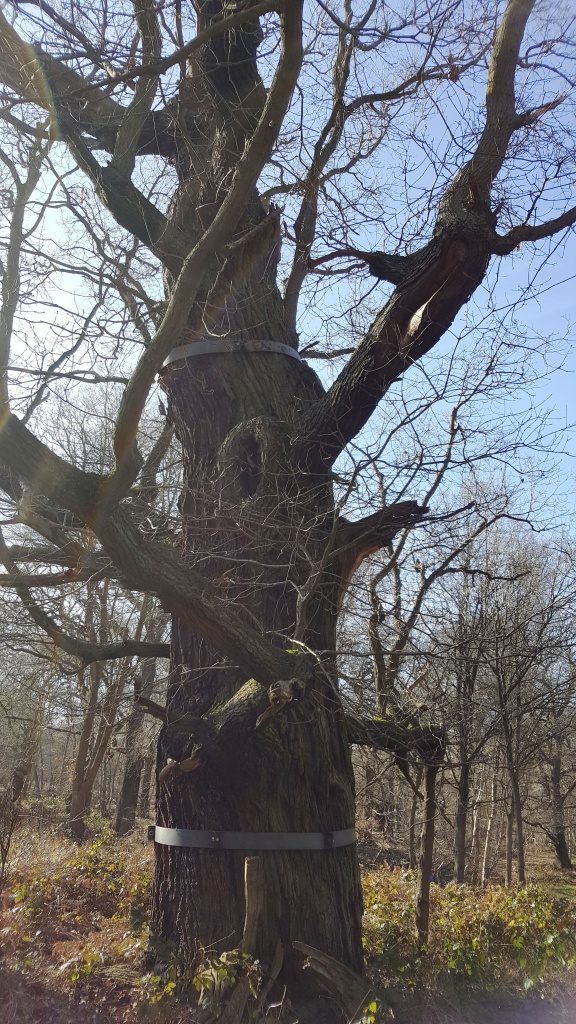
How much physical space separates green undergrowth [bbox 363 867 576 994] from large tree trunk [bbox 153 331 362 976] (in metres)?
1.06

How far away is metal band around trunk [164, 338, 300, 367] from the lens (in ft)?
18.4

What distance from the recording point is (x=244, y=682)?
4.94m

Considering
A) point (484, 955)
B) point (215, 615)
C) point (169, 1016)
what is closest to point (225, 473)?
point (215, 615)

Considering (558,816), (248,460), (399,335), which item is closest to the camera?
(399,335)

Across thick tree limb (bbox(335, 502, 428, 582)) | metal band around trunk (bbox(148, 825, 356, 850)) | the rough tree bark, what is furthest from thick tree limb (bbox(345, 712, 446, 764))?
thick tree limb (bbox(335, 502, 428, 582))

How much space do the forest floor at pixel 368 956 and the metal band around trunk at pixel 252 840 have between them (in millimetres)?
776

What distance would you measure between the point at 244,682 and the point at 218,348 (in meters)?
2.52

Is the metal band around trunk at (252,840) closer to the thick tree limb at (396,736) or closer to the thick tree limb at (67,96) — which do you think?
the thick tree limb at (396,736)

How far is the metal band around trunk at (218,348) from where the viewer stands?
5.62 m

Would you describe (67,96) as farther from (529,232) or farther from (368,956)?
(368,956)

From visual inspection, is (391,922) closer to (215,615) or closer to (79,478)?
(215,615)

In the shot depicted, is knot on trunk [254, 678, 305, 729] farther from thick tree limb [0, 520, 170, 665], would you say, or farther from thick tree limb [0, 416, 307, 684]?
thick tree limb [0, 520, 170, 665]

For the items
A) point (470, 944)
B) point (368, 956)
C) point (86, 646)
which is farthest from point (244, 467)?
point (470, 944)

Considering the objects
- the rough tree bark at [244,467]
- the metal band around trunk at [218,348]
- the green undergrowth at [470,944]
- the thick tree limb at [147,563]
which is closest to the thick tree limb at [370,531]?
the rough tree bark at [244,467]
